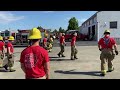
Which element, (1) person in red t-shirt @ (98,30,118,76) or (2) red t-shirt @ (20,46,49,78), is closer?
(2) red t-shirt @ (20,46,49,78)

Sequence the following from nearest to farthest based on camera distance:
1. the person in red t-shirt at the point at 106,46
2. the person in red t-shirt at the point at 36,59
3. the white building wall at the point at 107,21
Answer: the person in red t-shirt at the point at 36,59 < the person in red t-shirt at the point at 106,46 < the white building wall at the point at 107,21

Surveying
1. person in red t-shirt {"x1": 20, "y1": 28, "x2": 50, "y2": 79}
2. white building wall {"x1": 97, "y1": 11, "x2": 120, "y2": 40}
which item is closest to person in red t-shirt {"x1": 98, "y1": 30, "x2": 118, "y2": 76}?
person in red t-shirt {"x1": 20, "y1": 28, "x2": 50, "y2": 79}

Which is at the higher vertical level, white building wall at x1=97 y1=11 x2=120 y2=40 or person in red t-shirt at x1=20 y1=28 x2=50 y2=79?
white building wall at x1=97 y1=11 x2=120 y2=40

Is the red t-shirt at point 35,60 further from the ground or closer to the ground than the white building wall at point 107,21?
closer to the ground

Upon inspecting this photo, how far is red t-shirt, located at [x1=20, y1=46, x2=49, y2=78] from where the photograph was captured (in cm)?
392

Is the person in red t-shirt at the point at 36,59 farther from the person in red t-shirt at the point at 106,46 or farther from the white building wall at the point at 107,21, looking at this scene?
the white building wall at the point at 107,21

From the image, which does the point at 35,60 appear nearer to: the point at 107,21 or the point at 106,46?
the point at 106,46

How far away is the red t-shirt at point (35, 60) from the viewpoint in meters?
3.92

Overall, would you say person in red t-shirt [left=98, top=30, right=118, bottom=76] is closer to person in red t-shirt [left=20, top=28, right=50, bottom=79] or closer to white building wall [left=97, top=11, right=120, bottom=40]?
person in red t-shirt [left=20, top=28, right=50, bottom=79]

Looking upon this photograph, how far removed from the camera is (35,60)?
393cm

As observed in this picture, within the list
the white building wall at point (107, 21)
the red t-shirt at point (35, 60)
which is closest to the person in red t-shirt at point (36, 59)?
the red t-shirt at point (35, 60)

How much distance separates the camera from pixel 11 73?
33.6 feet
